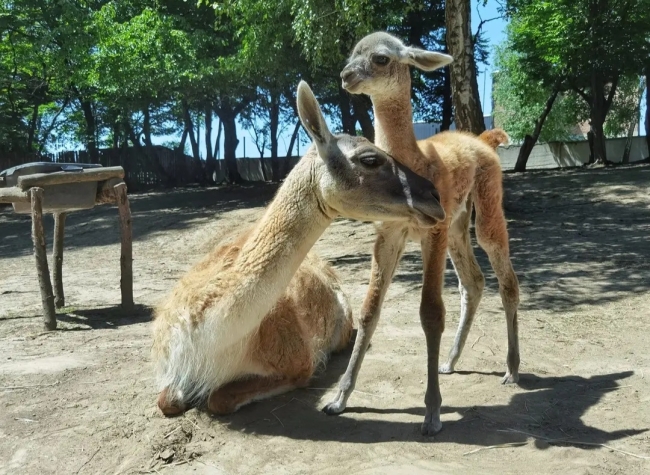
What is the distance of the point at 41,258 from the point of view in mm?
7062

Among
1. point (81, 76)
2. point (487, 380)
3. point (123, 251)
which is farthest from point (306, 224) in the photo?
point (81, 76)

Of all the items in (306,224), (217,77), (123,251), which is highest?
(217,77)

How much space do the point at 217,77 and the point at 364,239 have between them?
951 cm

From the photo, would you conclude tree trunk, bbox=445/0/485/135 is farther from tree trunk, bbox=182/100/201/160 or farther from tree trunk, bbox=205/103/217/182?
tree trunk, bbox=205/103/217/182

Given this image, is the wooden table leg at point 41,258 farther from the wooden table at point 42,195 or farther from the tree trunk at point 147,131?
the tree trunk at point 147,131

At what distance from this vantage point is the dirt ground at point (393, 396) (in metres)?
3.67

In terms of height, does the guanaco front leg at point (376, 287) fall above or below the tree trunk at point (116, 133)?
below

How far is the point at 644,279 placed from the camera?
7723mm

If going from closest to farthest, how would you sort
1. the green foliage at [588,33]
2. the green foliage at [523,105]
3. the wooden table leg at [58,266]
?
the wooden table leg at [58,266] → the green foliage at [588,33] → the green foliage at [523,105]

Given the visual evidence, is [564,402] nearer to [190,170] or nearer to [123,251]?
A: [123,251]

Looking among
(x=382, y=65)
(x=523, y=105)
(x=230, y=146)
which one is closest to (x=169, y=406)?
(x=382, y=65)

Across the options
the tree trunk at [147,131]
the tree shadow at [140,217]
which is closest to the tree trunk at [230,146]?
the tree trunk at [147,131]

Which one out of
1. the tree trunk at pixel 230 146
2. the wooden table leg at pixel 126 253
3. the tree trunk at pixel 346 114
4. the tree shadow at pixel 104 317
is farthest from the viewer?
the tree trunk at pixel 230 146

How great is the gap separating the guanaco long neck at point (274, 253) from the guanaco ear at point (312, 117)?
0.19 metres
